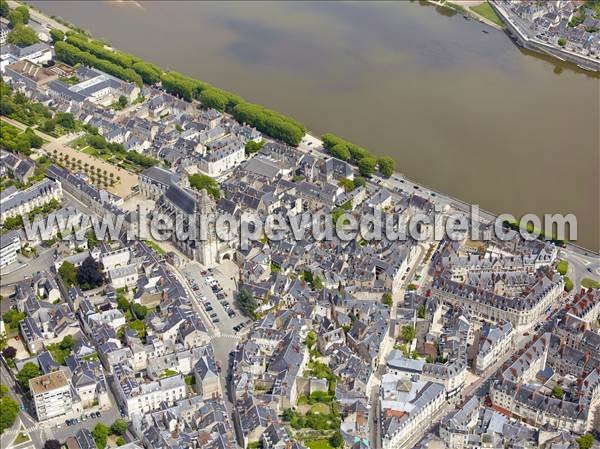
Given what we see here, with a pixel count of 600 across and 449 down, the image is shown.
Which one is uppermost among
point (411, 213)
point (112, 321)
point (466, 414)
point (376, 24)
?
point (376, 24)

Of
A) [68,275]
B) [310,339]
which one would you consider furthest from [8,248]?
[310,339]

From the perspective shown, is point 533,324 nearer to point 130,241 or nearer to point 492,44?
point 130,241

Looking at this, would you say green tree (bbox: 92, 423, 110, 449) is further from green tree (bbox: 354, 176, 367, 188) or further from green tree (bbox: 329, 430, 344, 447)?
green tree (bbox: 354, 176, 367, 188)

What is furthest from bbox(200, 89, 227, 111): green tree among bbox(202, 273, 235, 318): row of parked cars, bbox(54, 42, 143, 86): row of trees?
bbox(202, 273, 235, 318): row of parked cars

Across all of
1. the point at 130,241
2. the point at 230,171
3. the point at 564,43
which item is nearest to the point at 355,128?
the point at 230,171

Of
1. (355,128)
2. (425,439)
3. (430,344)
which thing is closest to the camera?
(425,439)

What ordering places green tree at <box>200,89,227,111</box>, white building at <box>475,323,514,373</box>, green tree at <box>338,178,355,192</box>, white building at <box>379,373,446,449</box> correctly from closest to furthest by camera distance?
white building at <box>379,373,446,449</box> → white building at <box>475,323,514,373</box> → green tree at <box>338,178,355,192</box> → green tree at <box>200,89,227,111</box>

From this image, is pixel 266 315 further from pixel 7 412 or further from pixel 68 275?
pixel 7 412
